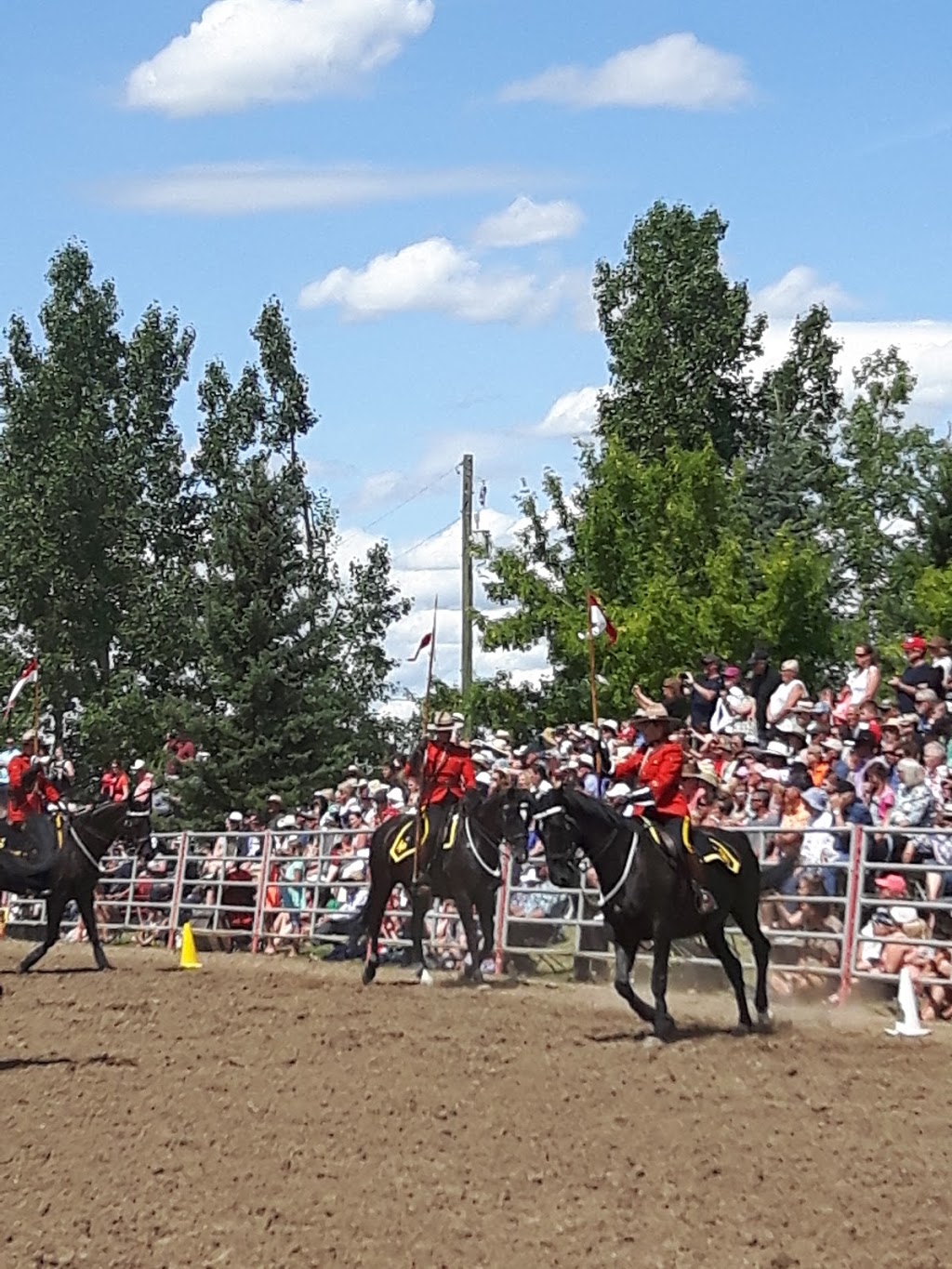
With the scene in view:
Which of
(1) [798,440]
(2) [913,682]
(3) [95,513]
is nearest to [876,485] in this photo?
(1) [798,440]

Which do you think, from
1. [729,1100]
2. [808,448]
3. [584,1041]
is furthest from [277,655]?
[729,1100]

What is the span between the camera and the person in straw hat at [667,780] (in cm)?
1406

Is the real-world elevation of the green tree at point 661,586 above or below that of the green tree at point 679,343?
below

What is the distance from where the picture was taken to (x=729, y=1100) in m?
11.1

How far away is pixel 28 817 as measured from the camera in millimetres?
20812

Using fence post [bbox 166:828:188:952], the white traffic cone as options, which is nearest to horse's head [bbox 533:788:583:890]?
the white traffic cone

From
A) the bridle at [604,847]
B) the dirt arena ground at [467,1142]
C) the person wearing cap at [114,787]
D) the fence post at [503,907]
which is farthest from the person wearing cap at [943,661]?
the person wearing cap at [114,787]

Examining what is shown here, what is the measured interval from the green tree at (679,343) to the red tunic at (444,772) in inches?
1509

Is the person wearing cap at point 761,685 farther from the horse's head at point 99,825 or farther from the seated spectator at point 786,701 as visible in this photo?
the horse's head at point 99,825

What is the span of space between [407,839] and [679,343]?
4221 centimetres

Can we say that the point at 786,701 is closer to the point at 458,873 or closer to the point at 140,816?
the point at 458,873

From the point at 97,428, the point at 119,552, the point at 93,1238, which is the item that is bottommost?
the point at 93,1238

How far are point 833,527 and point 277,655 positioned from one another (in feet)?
66.1

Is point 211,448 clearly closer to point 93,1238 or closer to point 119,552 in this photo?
point 119,552
